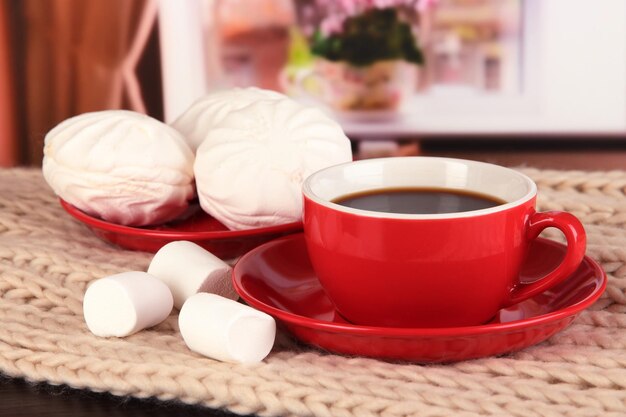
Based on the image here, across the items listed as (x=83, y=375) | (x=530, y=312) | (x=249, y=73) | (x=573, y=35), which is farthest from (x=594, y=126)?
(x=83, y=375)

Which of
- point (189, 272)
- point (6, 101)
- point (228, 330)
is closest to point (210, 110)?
point (189, 272)

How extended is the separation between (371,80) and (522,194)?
1.41m

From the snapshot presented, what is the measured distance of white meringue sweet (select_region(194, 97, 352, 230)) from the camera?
2.31 ft

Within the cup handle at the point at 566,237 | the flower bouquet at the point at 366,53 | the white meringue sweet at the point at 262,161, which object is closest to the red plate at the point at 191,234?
the white meringue sweet at the point at 262,161

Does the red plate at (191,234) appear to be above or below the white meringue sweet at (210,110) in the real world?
below

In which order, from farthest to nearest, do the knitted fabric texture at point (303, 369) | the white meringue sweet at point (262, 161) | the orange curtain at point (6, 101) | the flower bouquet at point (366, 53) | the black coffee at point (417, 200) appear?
the orange curtain at point (6, 101), the flower bouquet at point (366, 53), the white meringue sweet at point (262, 161), the black coffee at point (417, 200), the knitted fabric texture at point (303, 369)

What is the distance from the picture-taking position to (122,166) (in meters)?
0.72

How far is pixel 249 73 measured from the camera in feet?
7.82

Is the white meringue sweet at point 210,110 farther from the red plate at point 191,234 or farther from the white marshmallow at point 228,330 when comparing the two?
the white marshmallow at point 228,330

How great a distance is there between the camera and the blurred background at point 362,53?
2.12 metres

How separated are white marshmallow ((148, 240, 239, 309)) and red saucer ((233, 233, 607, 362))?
3cm

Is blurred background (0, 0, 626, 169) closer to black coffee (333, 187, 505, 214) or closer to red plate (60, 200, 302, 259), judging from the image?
red plate (60, 200, 302, 259)

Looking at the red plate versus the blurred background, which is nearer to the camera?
the red plate

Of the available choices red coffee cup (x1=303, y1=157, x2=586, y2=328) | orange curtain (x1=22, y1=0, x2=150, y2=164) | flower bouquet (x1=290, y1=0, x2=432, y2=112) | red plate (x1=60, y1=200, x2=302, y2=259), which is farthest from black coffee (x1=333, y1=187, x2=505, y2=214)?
orange curtain (x1=22, y1=0, x2=150, y2=164)
